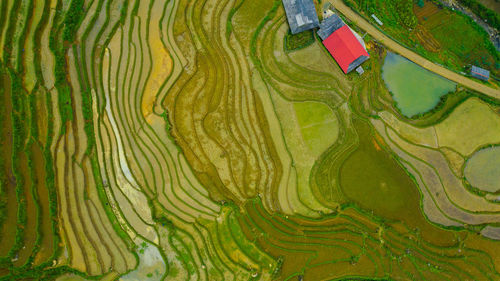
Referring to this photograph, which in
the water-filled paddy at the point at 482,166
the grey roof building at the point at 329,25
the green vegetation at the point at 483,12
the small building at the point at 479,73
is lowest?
the water-filled paddy at the point at 482,166

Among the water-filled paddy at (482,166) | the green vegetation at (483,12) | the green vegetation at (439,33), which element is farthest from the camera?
the green vegetation at (483,12)

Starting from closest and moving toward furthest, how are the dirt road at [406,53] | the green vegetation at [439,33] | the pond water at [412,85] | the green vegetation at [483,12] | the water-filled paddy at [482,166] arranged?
the water-filled paddy at [482,166], the pond water at [412,85], the dirt road at [406,53], the green vegetation at [439,33], the green vegetation at [483,12]

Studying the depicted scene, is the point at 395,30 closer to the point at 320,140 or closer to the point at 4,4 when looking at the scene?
the point at 320,140

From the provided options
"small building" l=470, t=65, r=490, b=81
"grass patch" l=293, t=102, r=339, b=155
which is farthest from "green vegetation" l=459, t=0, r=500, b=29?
"grass patch" l=293, t=102, r=339, b=155

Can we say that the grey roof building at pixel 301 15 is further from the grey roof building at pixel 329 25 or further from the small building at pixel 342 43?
the small building at pixel 342 43

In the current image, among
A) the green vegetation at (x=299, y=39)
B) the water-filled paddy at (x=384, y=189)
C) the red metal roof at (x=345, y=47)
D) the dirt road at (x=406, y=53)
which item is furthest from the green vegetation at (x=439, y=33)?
the water-filled paddy at (x=384, y=189)

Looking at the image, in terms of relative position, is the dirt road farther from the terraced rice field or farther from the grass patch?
the grass patch

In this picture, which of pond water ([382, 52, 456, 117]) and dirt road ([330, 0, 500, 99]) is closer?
pond water ([382, 52, 456, 117])
